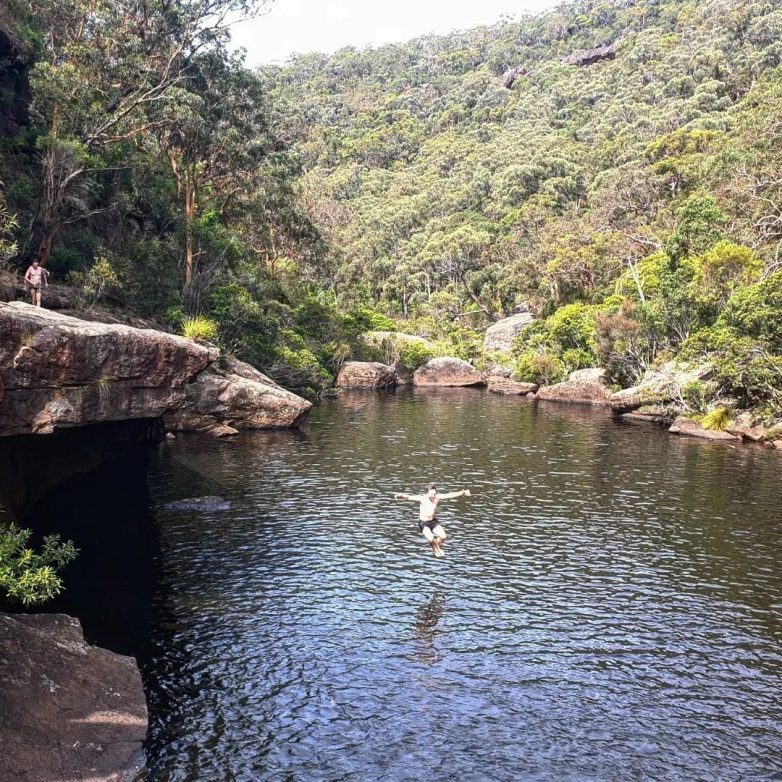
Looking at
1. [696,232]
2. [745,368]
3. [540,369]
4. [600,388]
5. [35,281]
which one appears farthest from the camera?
[540,369]

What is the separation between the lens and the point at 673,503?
35031 mm

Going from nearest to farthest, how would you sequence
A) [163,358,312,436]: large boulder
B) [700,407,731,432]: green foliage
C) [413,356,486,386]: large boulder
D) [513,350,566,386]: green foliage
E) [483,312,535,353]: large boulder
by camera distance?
[163,358,312,436]: large boulder < [700,407,731,432]: green foliage < [513,350,566,386]: green foliage < [413,356,486,386]: large boulder < [483,312,535,353]: large boulder

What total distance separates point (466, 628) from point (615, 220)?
336ft

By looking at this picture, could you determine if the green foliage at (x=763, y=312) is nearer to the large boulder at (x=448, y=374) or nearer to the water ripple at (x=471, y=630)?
the water ripple at (x=471, y=630)

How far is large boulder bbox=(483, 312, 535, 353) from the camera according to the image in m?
115

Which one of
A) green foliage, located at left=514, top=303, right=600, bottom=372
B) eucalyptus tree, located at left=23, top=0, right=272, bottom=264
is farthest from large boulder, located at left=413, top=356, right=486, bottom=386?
eucalyptus tree, located at left=23, top=0, right=272, bottom=264

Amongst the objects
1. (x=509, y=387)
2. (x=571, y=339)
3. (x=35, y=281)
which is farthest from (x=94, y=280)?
(x=571, y=339)

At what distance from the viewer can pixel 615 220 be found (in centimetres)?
11125

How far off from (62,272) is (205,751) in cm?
3662

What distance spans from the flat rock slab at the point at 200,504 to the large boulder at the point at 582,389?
5537cm

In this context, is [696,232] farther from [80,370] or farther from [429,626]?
[80,370]

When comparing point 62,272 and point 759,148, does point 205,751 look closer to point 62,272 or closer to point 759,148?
point 62,272

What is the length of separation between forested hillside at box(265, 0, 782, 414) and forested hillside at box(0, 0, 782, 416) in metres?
0.38

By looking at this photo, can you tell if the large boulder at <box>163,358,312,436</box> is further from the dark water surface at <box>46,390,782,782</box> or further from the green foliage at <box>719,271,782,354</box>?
the green foliage at <box>719,271,782,354</box>
